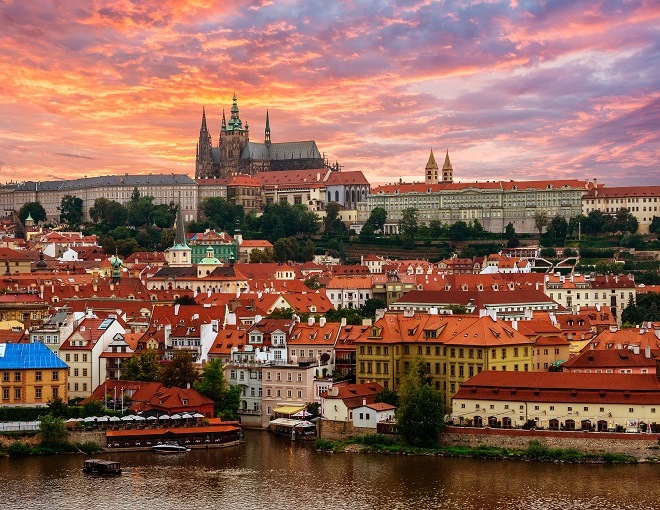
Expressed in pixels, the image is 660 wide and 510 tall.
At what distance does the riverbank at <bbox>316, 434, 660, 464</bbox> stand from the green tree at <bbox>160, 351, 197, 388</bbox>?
727cm

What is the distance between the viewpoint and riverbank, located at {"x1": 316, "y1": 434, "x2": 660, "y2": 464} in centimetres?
4544

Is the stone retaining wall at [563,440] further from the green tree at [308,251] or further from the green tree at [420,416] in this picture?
the green tree at [308,251]

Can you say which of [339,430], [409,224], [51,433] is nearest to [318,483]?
[339,430]

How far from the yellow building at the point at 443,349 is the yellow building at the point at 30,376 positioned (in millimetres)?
11818

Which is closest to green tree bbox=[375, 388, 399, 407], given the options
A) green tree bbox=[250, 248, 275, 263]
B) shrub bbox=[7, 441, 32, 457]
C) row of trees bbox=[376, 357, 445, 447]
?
row of trees bbox=[376, 357, 445, 447]

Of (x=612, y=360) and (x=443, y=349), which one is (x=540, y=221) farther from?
(x=443, y=349)

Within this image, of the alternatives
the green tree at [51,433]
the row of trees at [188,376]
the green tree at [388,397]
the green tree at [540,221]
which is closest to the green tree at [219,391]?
the row of trees at [188,376]

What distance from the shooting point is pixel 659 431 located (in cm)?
4594

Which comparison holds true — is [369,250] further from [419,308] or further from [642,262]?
[419,308]

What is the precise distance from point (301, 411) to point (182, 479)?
32.1 feet

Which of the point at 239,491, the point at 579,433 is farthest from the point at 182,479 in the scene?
the point at 579,433

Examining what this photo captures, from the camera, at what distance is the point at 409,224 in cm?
15475

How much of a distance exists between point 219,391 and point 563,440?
14.3 metres

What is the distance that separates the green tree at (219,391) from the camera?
53.3m
